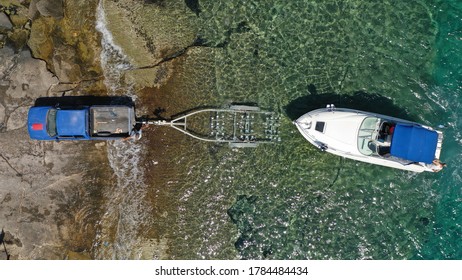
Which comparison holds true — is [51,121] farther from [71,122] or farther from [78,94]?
[78,94]

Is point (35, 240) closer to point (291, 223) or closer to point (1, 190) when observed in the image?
point (1, 190)

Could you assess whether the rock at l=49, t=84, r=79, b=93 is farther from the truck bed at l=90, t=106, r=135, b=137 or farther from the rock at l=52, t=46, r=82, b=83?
the truck bed at l=90, t=106, r=135, b=137

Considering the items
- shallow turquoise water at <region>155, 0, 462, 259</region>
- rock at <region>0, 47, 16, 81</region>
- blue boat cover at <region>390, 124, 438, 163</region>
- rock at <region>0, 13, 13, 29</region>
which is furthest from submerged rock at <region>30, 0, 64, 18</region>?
blue boat cover at <region>390, 124, 438, 163</region>

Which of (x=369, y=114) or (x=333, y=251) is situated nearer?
(x=369, y=114)

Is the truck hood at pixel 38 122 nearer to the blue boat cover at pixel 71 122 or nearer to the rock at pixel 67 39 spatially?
the blue boat cover at pixel 71 122

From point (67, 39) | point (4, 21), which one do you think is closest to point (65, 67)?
point (67, 39)
